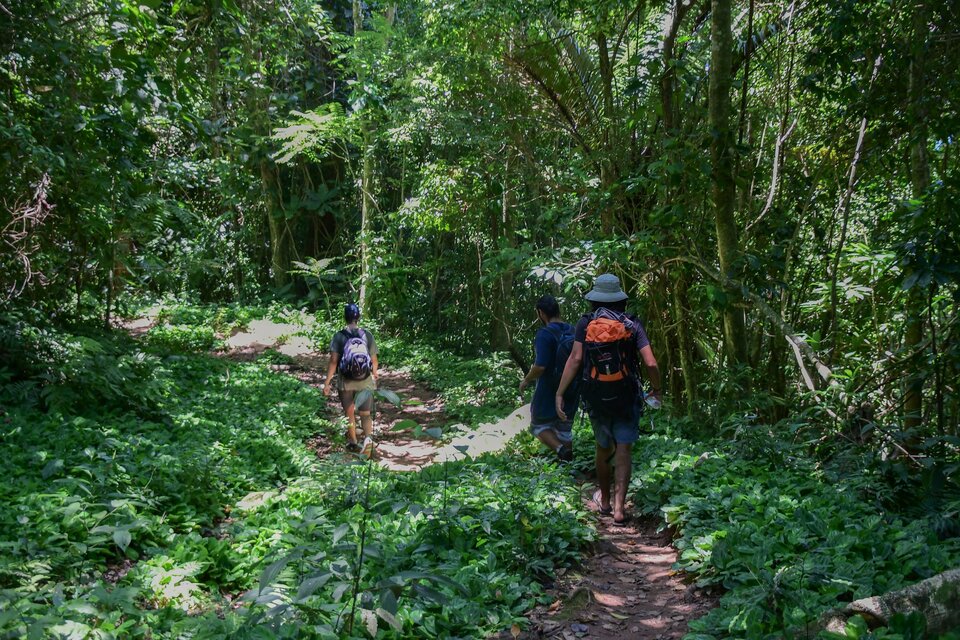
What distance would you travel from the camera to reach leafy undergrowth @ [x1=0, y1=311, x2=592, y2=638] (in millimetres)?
3533

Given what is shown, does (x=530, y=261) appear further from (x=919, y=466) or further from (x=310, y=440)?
(x=919, y=466)

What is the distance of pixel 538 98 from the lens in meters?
10.2

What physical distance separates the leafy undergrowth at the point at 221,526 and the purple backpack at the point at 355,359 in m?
1.13

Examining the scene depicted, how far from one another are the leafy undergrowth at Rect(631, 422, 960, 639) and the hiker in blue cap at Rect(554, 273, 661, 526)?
0.40 metres

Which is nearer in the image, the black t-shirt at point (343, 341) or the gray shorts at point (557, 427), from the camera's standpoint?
the gray shorts at point (557, 427)

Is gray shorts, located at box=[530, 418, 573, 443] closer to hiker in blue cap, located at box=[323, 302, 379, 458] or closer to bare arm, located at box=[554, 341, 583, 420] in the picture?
bare arm, located at box=[554, 341, 583, 420]

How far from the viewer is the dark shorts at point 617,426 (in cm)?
580

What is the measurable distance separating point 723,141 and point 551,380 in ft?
8.85

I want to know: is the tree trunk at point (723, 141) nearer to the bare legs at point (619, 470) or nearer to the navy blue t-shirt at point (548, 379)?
the navy blue t-shirt at point (548, 379)

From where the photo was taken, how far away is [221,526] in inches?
221

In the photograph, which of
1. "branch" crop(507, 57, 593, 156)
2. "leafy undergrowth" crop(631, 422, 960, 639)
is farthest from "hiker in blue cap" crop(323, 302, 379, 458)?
"branch" crop(507, 57, 593, 156)

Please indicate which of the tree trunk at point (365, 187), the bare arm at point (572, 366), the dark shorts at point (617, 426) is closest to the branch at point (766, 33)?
the bare arm at point (572, 366)

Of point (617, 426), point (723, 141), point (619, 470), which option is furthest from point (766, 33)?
point (619, 470)

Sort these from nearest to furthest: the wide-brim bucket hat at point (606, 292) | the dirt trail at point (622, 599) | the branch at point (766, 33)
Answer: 1. the dirt trail at point (622, 599)
2. the wide-brim bucket hat at point (606, 292)
3. the branch at point (766, 33)
